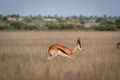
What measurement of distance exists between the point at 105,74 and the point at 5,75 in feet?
8.36

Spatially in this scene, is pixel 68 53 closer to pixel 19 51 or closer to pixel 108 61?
pixel 108 61

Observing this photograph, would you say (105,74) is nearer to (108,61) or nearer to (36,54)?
(108,61)

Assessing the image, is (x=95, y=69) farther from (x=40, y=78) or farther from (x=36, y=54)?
(x=36, y=54)

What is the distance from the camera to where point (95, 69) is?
1016 centimetres

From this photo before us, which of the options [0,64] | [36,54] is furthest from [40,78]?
[36,54]

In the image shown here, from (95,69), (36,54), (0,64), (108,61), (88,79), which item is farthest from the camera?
(36,54)

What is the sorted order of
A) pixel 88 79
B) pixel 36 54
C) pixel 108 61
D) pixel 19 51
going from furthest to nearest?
1. pixel 19 51
2. pixel 36 54
3. pixel 108 61
4. pixel 88 79

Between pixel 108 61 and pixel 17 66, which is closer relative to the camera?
pixel 17 66

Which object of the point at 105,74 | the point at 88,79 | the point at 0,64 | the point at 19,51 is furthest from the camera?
the point at 19,51

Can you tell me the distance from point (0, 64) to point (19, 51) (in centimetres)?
416

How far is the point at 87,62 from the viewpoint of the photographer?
11484 millimetres

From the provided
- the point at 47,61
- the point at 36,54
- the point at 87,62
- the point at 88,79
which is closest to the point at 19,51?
the point at 36,54

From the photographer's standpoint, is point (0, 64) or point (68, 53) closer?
point (0, 64)

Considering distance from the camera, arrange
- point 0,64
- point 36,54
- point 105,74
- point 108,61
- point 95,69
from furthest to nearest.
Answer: point 36,54, point 108,61, point 0,64, point 95,69, point 105,74
